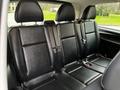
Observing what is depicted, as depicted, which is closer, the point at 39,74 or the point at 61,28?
the point at 39,74

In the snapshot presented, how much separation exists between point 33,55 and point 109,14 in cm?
154

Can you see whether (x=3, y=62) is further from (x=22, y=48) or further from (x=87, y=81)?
(x=87, y=81)

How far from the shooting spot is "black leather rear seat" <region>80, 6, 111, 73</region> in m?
2.29

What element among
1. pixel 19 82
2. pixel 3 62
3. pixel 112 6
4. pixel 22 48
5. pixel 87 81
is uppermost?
pixel 112 6

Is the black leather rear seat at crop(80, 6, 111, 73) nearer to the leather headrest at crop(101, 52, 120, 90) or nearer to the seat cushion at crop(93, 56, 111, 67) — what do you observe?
the seat cushion at crop(93, 56, 111, 67)

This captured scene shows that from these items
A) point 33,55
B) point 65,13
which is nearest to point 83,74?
point 33,55

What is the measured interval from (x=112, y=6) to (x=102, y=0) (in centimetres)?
19

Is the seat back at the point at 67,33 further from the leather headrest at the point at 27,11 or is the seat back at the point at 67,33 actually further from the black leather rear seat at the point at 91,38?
the leather headrest at the point at 27,11

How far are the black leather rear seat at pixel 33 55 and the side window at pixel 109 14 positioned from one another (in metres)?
1.27

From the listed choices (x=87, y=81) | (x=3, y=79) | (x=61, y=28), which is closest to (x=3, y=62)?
(x=3, y=79)

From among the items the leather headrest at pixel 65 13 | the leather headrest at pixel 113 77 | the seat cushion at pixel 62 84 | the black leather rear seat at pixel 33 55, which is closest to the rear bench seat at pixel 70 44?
the leather headrest at pixel 65 13

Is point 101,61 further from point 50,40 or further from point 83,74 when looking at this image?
point 50,40

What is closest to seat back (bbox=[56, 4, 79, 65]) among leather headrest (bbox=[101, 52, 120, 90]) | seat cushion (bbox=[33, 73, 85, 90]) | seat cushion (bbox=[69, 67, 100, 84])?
seat cushion (bbox=[69, 67, 100, 84])

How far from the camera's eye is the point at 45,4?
2307 mm
